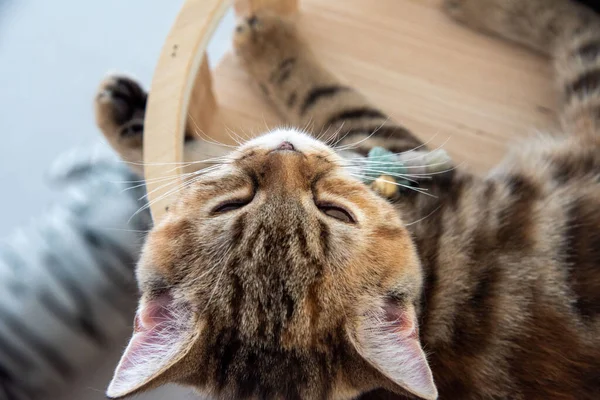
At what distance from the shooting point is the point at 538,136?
1240 mm

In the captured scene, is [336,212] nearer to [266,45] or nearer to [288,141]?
[288,141]

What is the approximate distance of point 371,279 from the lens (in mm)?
785

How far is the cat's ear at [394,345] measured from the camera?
661 millimetres

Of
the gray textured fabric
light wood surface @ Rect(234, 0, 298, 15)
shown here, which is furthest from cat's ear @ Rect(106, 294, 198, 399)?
light wood surface @ Rect(234, 0, 298, 15)

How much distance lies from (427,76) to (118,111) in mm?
780

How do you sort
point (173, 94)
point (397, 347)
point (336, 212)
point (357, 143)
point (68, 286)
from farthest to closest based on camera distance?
point (68, 286), point (357, 143), point (173, 94), point (336, 212), point (397, 347)

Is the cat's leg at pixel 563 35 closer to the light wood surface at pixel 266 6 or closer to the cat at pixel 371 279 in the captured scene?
the cat at pixel 371 279

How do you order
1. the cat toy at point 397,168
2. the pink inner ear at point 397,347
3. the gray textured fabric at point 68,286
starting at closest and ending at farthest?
the pink inner ear at point 397,347 → the cat toy at point 397,168 → the gray textured fabric at point 68,286

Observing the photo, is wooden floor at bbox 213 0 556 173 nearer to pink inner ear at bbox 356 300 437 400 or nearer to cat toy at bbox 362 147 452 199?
cat toy at bbox 362 147 452 199

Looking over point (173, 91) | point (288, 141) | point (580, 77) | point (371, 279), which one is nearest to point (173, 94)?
point (173, 91)

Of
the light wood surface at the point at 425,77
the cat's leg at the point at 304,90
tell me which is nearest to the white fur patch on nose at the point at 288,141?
the cat's leg at the point at 304,90

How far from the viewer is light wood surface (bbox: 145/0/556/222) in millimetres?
1365

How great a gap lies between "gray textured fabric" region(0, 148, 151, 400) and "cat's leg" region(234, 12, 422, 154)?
423 millimetres

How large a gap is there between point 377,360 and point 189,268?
0.30 meters
